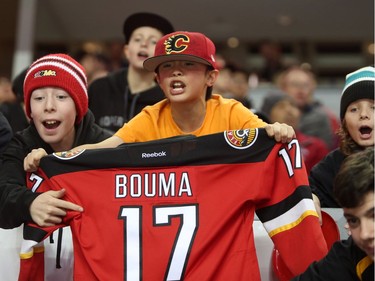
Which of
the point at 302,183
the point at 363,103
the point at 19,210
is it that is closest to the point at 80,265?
the point at 19,210

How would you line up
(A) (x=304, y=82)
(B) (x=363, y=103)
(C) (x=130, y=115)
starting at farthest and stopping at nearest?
1. (A) (x=304, y=82)
2. (C) (x=130, y=115)
3. (B) (x=363, y=103)

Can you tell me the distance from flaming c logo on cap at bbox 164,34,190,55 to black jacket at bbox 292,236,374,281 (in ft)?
3.87

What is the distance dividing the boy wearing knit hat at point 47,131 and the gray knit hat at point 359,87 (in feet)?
3.79

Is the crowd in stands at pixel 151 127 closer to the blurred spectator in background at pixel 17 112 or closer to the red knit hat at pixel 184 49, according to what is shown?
the red knit hat at pixel 184 49

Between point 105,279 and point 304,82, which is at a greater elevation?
point 304,82

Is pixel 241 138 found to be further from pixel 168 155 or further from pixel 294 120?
pixel 294 120

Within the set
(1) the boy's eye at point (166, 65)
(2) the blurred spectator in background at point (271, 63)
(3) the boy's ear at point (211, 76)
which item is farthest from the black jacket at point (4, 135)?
(2) the blurred spectator in background at point (271, 63)

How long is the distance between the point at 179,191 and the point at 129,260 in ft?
1.11

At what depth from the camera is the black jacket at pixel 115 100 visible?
14.5 ft

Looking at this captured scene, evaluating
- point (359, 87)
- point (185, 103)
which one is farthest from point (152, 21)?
point (359, 87)

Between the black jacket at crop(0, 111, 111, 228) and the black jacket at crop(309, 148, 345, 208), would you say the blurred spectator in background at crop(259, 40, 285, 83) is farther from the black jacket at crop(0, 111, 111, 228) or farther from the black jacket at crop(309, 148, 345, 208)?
the black jacket at crop(0, 111, 111, 228)

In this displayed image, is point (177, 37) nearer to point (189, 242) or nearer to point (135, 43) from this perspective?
point (189, 242)

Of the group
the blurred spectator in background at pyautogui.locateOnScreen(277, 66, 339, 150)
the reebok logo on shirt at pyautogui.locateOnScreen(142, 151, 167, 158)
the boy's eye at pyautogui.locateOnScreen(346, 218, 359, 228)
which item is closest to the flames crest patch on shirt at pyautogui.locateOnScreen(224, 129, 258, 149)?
the reebok logo on shirt at pyautogui.locateOnScreen(142, 151, 167, 158)

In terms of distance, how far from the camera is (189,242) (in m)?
2.79
